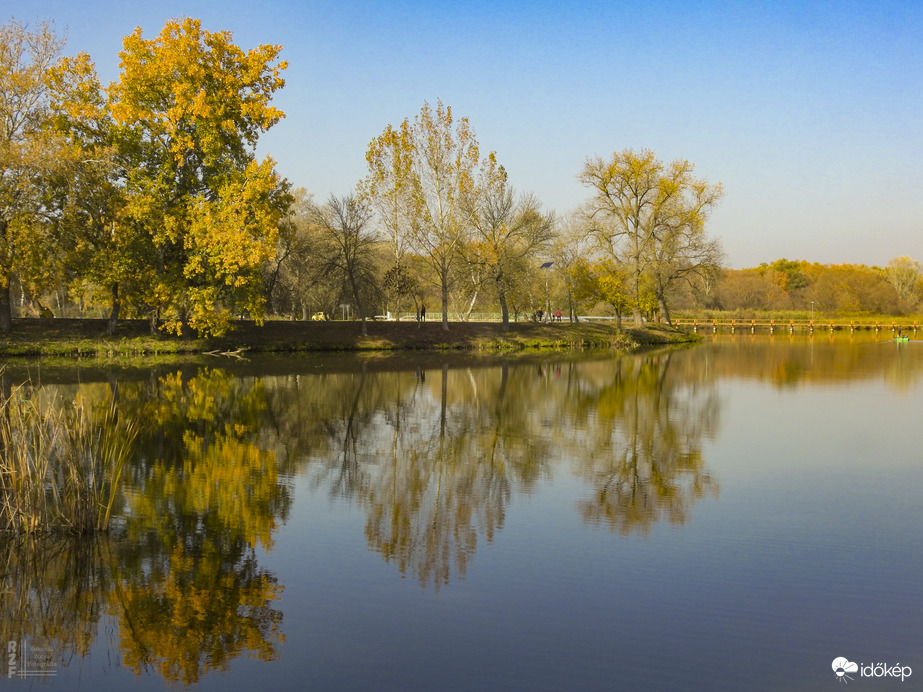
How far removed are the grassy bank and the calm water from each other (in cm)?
2470

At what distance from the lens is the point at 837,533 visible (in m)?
9.95

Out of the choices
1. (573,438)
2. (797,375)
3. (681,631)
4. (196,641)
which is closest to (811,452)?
(573,438)

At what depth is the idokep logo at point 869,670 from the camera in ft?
20.2

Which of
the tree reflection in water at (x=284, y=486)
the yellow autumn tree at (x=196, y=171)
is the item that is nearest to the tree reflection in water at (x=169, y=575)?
the tree reflection in water at (x=284, y=486)

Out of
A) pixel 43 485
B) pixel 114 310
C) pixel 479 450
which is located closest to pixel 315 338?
pixel 114 310

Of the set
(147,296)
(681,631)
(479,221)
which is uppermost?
(479,221)

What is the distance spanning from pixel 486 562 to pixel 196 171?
122 feet

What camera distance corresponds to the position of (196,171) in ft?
137

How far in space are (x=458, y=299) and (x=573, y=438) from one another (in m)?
56.2

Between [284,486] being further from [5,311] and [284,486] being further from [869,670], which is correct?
[5,311]

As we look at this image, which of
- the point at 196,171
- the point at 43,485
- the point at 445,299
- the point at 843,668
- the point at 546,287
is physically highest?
the point at 196,171

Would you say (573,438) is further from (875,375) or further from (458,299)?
(458,299)

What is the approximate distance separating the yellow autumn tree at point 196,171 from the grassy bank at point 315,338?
2323 mm

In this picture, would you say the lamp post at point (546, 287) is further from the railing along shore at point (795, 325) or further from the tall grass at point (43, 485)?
the tall grass at point (43, 485)
